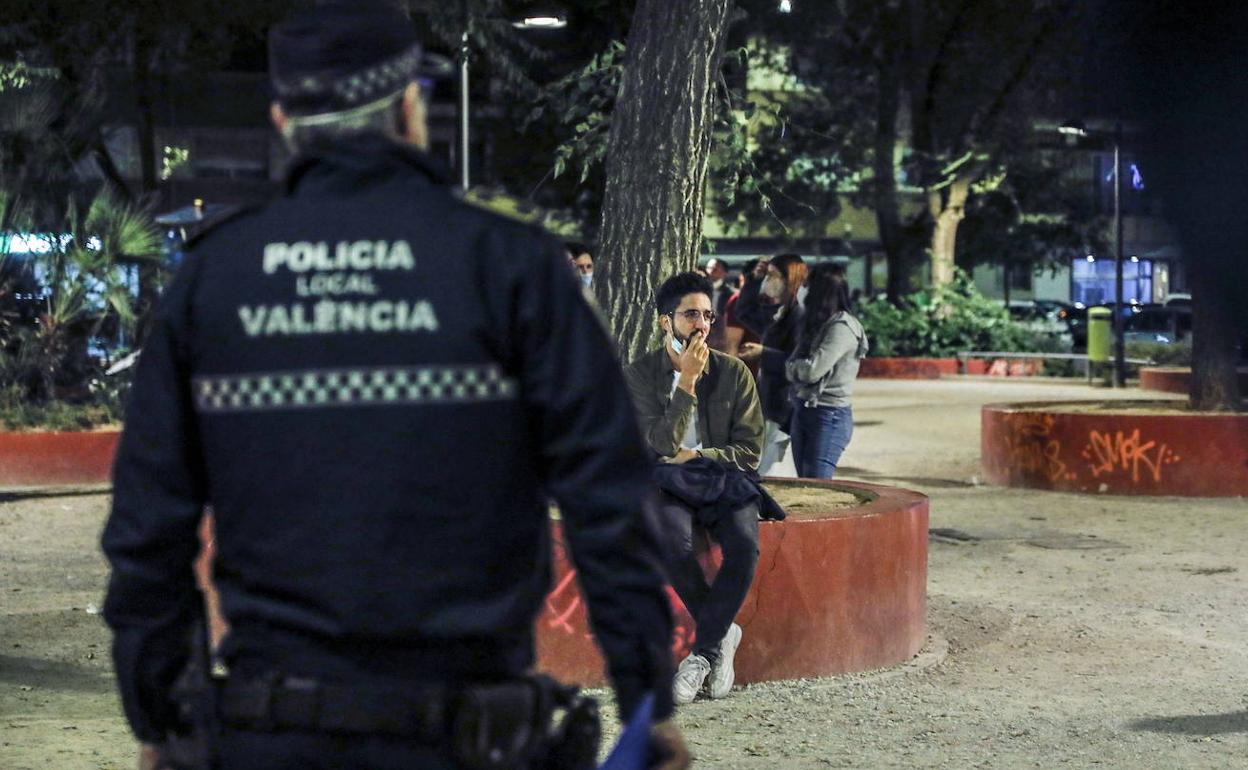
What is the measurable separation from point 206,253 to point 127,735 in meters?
3.92

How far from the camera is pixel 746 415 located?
23.0ft

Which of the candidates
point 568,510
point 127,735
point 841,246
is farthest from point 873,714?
point 841,246

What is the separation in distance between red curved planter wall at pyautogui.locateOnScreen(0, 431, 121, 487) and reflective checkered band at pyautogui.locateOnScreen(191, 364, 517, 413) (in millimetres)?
11351

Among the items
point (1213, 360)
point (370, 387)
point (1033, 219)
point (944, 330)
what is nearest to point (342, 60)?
point (370, 387)

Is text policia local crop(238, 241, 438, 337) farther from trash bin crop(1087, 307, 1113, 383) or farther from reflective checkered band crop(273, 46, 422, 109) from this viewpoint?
trash bin crop(1087, 307, 1113, 383)

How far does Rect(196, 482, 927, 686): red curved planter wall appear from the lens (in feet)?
22.7

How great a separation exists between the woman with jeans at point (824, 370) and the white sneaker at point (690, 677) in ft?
10.9

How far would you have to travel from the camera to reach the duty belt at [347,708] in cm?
245

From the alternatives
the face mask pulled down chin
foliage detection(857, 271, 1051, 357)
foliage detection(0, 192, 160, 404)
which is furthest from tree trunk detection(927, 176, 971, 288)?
the face mask pulled down chin

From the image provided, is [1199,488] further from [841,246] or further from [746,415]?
[841,246]

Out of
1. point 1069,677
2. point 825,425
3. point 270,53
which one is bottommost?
point 1069,677

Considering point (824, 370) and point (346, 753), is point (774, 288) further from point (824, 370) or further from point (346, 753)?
point (346, 753)

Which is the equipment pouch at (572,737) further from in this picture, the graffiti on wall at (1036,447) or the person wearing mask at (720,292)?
the graffiti on wall at (1036,447)

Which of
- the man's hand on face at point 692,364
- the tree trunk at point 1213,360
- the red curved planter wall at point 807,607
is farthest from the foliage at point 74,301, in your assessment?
the man's hand on face at point 692,364
